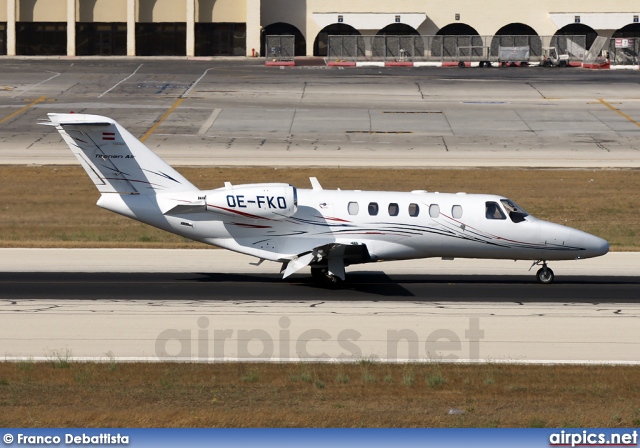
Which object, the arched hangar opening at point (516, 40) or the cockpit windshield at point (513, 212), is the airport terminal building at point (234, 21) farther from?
the cockpit windshield at point (513, 212)

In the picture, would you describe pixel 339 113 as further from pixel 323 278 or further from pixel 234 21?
pixel 234 21

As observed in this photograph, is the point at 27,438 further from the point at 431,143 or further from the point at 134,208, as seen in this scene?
the point at 431,143

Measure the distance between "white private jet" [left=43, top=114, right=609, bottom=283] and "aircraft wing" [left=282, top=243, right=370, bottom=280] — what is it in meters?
0.03

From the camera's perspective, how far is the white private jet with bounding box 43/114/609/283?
2809 centimetres

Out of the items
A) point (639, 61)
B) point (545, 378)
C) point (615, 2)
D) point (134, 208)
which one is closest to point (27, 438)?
point (545, 378)

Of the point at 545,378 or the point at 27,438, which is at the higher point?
the point at 27,438

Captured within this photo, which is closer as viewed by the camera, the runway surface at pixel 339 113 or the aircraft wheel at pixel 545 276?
the aircraft wheel at pixel 545 276

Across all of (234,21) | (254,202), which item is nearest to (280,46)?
(234,21)

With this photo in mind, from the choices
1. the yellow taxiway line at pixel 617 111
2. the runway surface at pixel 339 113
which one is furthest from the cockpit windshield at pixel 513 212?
the yellow taxiway line at pixel 617 111

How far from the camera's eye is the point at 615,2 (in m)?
104

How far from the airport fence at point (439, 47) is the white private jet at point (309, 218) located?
232ft

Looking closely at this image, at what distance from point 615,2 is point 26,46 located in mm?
57503

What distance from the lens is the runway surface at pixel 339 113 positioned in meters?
54.1

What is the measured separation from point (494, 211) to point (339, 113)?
37.7 metres
